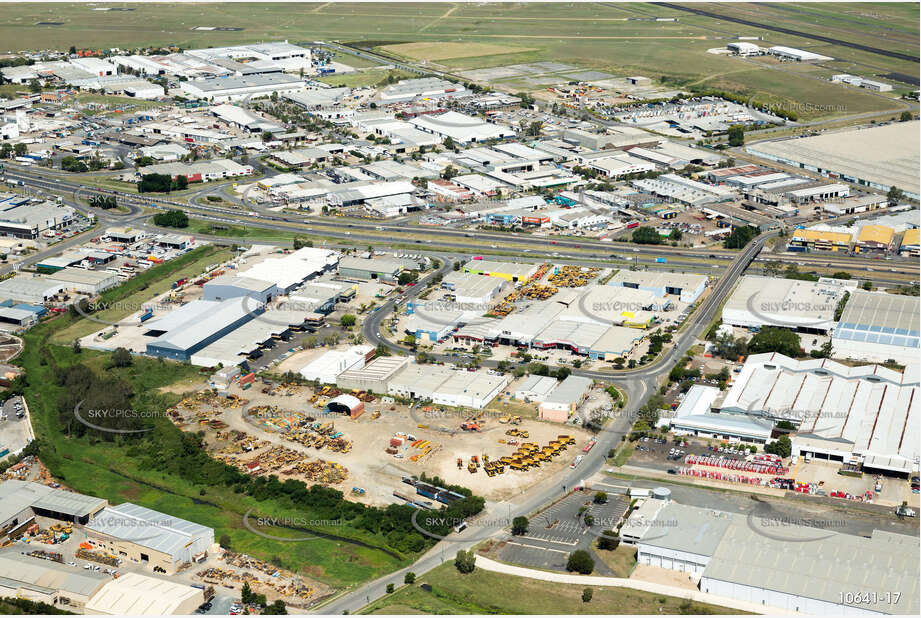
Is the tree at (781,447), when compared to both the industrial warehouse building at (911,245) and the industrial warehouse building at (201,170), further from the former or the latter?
the industrial warehouse building at (201,170)

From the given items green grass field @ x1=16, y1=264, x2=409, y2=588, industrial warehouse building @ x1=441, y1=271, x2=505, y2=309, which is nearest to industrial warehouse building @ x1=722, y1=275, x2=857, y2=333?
industrial warehouse building @ x1=441, y1=271, x2=505, y2=309

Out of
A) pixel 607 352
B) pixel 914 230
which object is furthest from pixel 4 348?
pixel 914 230

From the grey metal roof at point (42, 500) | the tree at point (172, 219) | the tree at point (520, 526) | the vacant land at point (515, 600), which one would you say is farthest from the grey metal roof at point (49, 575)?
the tree at point (172, 219)

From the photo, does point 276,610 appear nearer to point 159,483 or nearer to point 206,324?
point 159,483

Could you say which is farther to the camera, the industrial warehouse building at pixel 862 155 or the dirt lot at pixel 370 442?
the industrial warehouse building at pixel 862 155

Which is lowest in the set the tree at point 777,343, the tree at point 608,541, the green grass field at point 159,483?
the green grass field at point 159,483

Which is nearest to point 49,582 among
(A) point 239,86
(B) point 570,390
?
(B) point 570,390
